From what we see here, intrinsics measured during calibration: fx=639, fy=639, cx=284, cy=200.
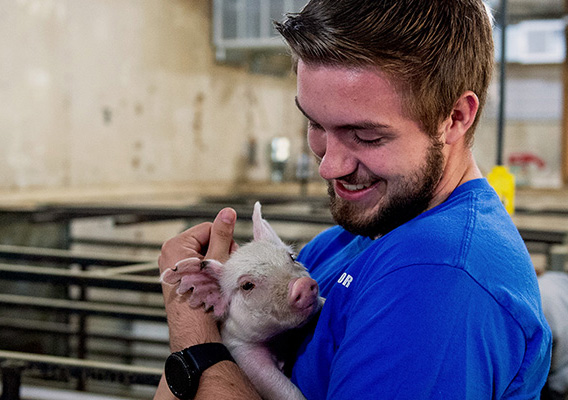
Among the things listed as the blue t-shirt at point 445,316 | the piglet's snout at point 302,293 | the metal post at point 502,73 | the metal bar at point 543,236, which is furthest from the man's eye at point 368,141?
the metal bar at point 543,236

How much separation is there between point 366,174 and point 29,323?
3.84m

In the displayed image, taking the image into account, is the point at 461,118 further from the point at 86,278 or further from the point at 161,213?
the point at 161,213

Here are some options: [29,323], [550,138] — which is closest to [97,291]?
[29,323]

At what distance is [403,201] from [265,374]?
1.29ft

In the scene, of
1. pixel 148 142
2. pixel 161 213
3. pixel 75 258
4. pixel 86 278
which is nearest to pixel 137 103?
pixel 148 142

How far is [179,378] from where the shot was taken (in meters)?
1.01

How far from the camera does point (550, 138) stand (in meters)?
10.7

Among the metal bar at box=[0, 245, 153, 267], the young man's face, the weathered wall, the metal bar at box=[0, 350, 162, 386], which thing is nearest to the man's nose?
the young man's face

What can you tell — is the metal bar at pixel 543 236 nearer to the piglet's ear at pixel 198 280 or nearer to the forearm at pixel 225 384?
the piglet's ear at pixel 198 280

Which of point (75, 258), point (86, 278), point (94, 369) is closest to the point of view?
point (94, 369)

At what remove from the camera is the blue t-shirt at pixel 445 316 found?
2.43ft

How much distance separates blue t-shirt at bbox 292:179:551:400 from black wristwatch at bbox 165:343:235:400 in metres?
0.20

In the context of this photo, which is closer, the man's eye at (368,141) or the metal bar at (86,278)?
the man's eye at (368,141)

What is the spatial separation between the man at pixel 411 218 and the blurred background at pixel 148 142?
4.81ft
